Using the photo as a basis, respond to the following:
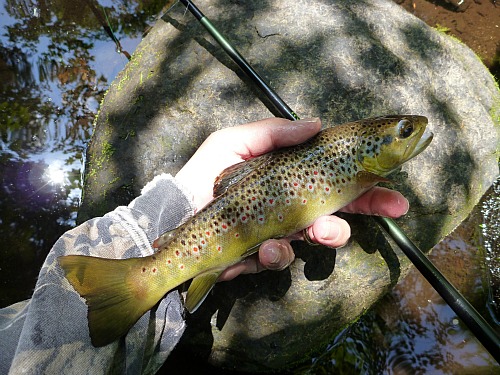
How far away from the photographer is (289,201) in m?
3.02

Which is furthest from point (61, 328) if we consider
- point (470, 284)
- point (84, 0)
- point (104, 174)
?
point (84, 0)

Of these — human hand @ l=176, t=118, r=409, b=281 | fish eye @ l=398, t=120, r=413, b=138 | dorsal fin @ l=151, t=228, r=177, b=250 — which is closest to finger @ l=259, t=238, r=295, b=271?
human hand @ l=176, t=118, r=409, b=281

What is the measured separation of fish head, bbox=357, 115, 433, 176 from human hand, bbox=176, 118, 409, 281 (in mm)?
326

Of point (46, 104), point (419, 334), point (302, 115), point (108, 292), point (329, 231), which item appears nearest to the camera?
point (108, 292)

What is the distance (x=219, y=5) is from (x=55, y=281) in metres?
3.63

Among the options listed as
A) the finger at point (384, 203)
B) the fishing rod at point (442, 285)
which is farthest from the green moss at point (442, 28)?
the finger at point (384, 203)

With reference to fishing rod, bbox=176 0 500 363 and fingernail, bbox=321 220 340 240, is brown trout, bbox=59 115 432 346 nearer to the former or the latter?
fingernail, bbox=321 220 340 240

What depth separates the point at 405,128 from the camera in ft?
10.00

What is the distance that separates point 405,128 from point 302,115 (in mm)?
1298

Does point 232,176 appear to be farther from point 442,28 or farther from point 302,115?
point 442,28

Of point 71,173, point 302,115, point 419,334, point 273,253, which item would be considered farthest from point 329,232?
point 71,173

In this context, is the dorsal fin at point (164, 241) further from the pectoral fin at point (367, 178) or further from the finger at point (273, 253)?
the pectoral fin at point (367, 178)

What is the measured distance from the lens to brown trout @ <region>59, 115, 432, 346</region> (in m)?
2.67

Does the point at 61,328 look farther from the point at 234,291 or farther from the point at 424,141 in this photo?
the point at 424,141
